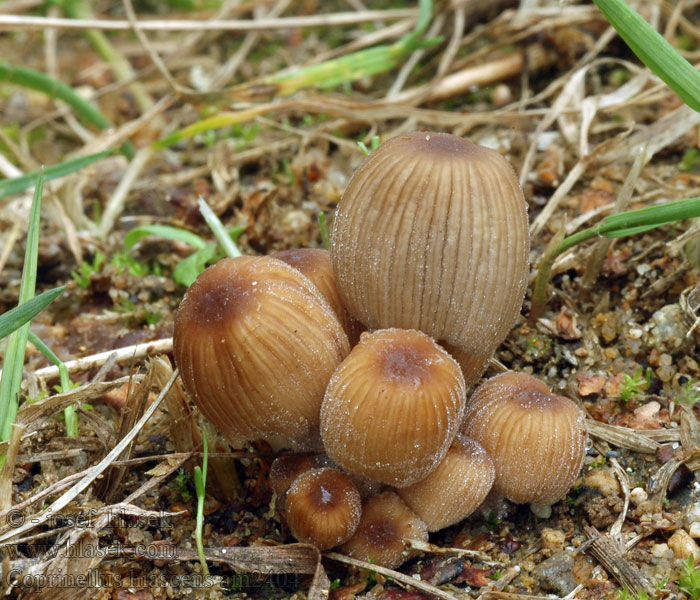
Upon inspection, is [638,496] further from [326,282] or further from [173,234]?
[173,234]

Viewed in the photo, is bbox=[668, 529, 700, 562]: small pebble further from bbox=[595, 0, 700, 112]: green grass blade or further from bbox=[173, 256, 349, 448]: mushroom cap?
bbox=[595, 0, 700, 112]: green grass blade

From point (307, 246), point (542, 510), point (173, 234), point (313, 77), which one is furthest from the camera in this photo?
point (313, 77)

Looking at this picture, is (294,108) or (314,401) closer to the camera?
(314,401)

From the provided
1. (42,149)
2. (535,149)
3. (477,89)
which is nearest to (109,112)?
(42,149)

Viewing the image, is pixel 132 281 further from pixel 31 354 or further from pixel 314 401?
pixel 314 401

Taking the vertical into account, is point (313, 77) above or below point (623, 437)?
above
